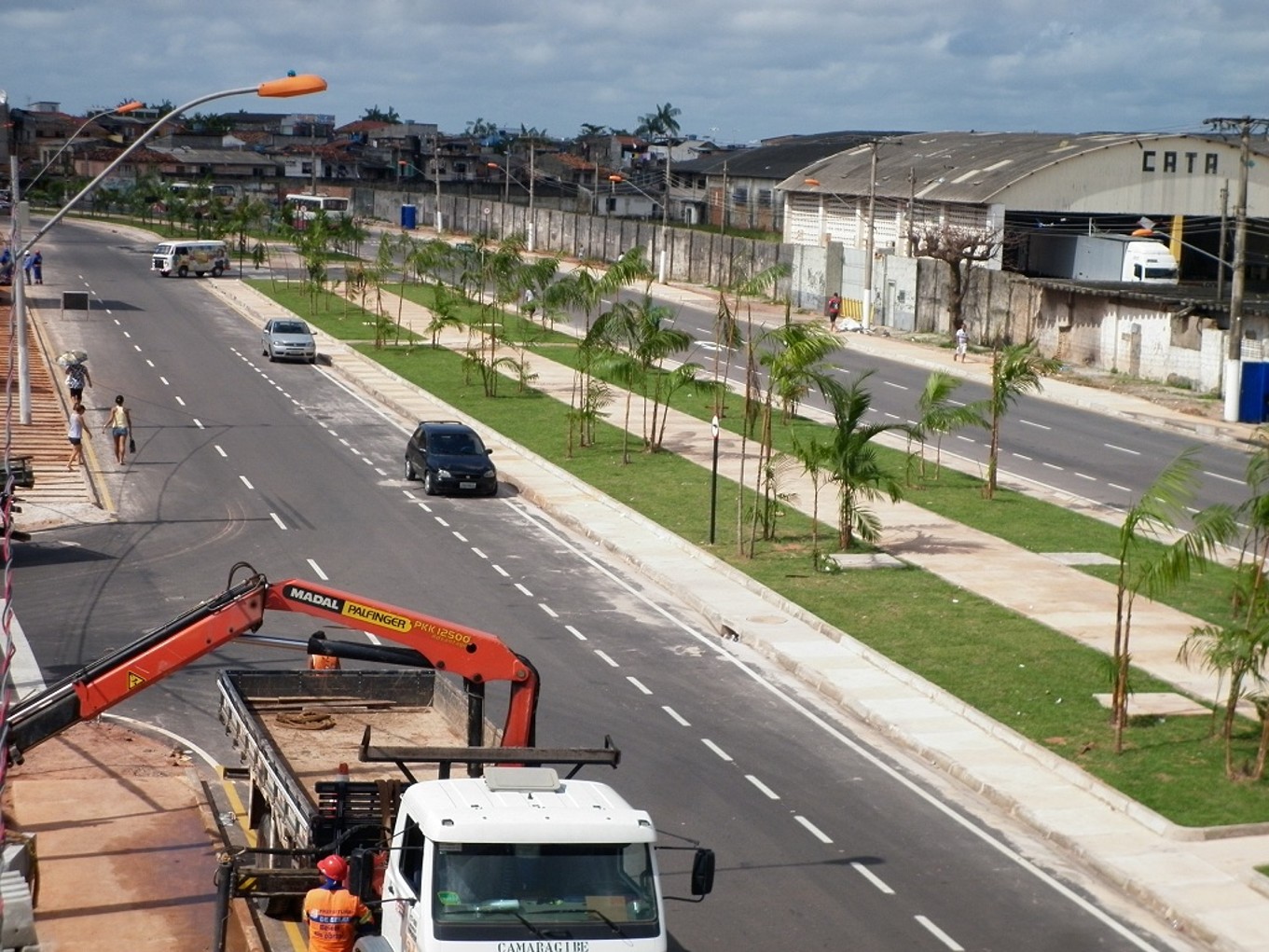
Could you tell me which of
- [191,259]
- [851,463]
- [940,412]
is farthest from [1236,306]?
[191,259]

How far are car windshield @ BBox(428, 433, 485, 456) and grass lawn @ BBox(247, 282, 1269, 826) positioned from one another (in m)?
2.91

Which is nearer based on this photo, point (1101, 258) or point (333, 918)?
point (333, 918)

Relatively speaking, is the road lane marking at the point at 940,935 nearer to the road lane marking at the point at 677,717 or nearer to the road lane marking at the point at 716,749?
the road lane marking at the point at 716,749

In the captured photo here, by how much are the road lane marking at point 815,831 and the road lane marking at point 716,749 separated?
2.34m

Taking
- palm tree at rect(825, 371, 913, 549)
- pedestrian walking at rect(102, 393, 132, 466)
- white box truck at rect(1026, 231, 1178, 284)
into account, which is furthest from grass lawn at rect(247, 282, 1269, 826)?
white box truck at rect(1026, 231, 1178, 284)

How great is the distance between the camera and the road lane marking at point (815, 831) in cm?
2000

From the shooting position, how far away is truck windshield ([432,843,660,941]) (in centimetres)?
1261

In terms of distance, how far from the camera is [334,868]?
563 inches

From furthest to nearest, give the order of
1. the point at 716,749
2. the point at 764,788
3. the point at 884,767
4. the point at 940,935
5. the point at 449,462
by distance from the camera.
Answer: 1. the point at 449,462
2. the point at 716,749
3. the point at 884,767
4. the point at 764,788
5. the point at 940,935

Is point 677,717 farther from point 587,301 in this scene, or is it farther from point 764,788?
point 587,301

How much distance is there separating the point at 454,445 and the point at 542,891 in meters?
29.8

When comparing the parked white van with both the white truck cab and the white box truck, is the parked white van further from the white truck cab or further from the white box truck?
the white truck cab

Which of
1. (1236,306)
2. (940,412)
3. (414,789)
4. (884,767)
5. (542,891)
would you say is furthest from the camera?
(1236,306)

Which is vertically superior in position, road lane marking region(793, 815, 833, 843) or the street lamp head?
the street lamp head
